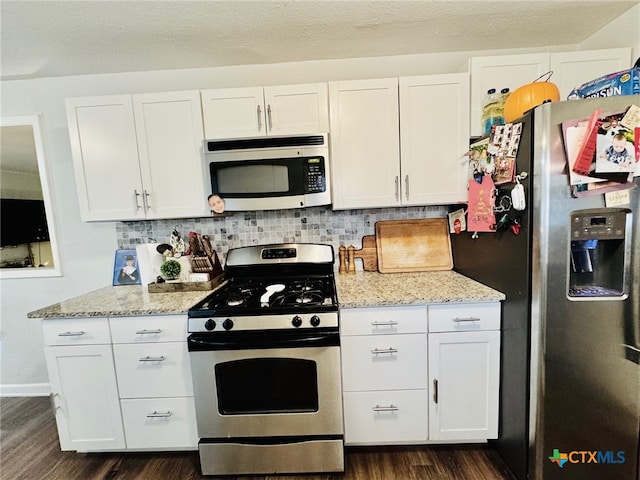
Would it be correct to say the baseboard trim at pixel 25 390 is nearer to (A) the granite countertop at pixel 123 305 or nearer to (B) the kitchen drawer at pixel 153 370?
(A) the granite countertop at pixel 123 305

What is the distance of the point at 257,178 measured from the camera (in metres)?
1.69

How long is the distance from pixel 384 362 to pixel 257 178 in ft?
4.20

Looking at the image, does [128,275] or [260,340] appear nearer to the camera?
[260,340]

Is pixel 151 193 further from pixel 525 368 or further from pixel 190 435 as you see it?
pixel 525 368

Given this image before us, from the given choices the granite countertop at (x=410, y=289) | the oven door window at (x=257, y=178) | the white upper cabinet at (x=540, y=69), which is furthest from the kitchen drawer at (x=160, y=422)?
the white upper cabinet at (x=540, y=69)

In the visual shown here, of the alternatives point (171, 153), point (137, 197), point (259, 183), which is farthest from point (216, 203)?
point (137, 197)

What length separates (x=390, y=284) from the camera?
5.63ft

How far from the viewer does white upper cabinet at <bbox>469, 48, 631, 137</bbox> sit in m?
1.59

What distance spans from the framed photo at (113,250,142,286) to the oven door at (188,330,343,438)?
1009mm

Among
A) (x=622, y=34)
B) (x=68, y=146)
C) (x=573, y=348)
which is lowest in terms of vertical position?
(x=573, y=348)

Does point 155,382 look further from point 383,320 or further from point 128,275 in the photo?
point 383,320

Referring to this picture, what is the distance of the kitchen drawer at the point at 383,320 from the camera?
1471 mm

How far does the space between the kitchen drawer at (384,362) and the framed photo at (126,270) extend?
1636 mm

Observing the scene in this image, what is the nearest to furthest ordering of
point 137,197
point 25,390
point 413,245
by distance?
point 137,197 < point 413,245 < point 25,390
